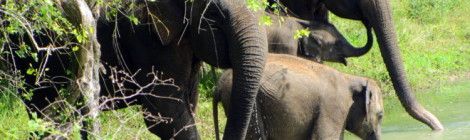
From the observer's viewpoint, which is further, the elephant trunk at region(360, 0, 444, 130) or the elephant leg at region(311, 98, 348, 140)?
the elephant trunk at region(360, 0, 444, 130)

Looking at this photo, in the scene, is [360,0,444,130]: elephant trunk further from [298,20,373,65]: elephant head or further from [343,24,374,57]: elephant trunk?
[298,20,373,65]: elephant head

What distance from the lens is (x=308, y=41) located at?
11383 millimetres

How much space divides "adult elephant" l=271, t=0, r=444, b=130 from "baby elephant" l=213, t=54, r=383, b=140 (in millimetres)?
1017

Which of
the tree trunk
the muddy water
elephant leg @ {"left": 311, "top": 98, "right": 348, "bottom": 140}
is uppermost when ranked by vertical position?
the tree trunk

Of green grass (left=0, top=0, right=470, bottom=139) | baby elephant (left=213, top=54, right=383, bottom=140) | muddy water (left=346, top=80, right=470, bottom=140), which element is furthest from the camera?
muddy water (left=346, top=80, right=470, bottom=140)

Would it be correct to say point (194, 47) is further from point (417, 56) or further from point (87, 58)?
point (417, 56)

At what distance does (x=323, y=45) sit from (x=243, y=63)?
10.1ft

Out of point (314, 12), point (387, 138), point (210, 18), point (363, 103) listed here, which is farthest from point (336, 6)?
point (210, 18)

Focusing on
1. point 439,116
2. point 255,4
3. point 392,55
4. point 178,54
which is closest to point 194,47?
point 178,54

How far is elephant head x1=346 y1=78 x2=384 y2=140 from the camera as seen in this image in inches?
376

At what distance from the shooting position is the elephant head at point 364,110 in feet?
31.3

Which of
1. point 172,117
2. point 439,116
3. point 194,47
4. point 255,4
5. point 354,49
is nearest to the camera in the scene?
point 255,4

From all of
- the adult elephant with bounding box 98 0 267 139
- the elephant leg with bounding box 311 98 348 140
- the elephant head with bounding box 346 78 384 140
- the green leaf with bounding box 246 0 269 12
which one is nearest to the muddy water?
the elephant head with bounding box 346 78 384 140

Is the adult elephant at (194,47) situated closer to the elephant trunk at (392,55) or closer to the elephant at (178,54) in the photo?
the elephant at (178,54)
